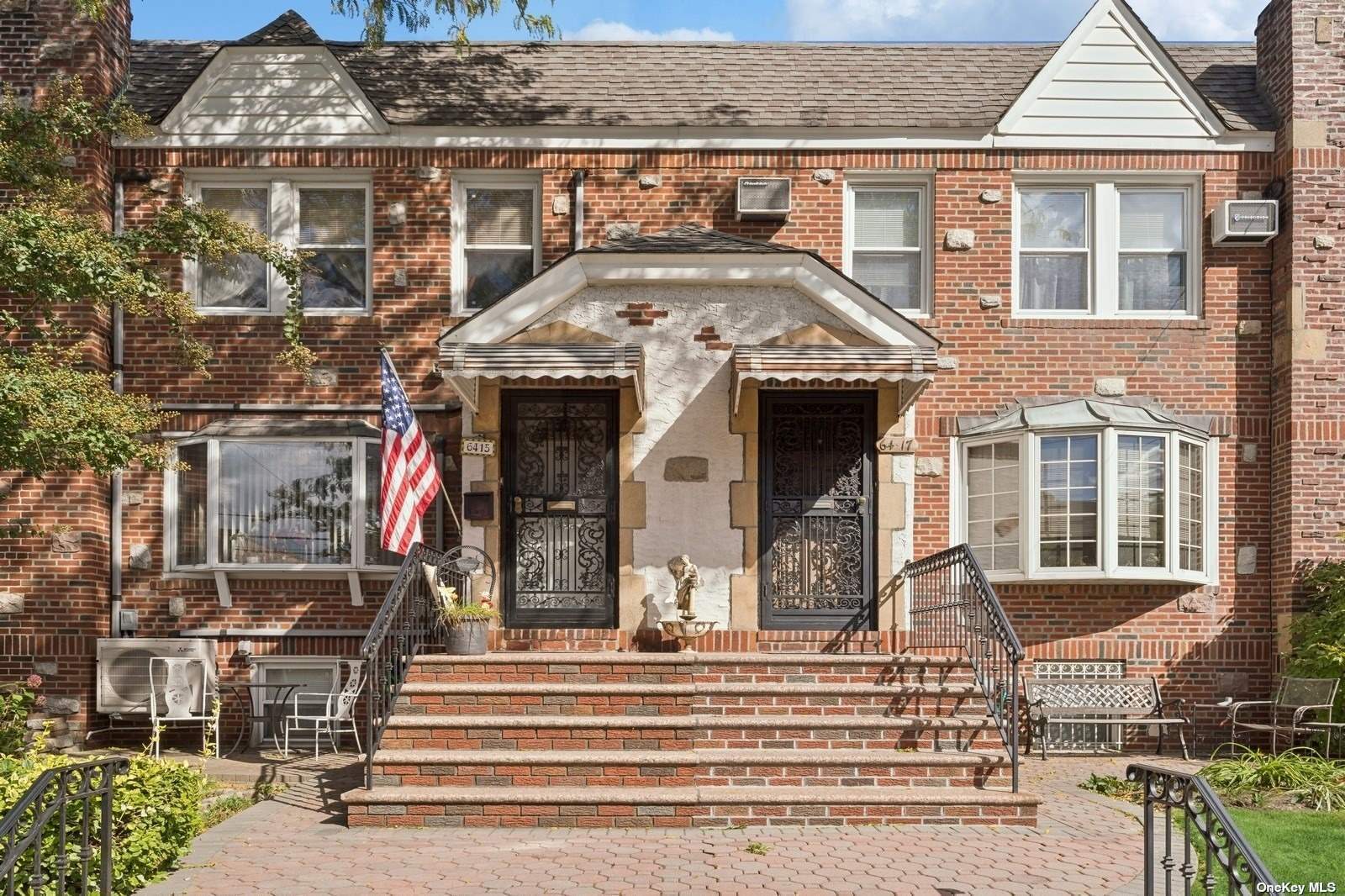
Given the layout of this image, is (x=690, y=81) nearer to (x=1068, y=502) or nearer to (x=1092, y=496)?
(x=1068, y=502)

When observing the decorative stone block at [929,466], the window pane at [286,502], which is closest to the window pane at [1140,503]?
the decorative stone block at [929,466]

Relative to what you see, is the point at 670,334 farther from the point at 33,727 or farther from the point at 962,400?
the point at 33,727

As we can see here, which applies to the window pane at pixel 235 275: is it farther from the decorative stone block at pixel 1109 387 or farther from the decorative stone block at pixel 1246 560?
the decorative stone block at pixel 1246 560

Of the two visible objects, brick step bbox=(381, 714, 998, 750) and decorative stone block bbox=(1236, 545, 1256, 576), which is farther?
decorative stone block bbox=(1236, 545, 1256, 576)

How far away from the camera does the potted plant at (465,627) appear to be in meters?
10.7

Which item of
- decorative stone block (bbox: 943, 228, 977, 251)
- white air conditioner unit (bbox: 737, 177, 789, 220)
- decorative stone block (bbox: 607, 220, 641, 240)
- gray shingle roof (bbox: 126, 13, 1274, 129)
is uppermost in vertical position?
gray shingle roof (bbox: 126, 13, 1274, 129)

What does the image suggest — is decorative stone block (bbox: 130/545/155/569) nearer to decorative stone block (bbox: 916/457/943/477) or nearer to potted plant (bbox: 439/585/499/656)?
potted plant (bbox: 439/585/499/656)

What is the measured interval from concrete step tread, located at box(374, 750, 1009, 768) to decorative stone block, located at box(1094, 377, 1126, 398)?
484 cm

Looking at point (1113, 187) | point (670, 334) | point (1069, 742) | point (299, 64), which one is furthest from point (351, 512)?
point (1113, 187)

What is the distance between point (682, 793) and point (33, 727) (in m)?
6.82

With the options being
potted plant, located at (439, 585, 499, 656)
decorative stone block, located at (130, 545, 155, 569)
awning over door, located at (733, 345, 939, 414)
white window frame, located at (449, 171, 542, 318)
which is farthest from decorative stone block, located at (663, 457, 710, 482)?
decorative stone block, located at (130, 545, 155, 569)

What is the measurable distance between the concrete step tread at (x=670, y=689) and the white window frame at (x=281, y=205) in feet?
15.6

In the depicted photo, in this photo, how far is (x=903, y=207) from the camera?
13.5 metres

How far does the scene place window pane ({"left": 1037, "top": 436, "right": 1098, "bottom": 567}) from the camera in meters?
12.7
